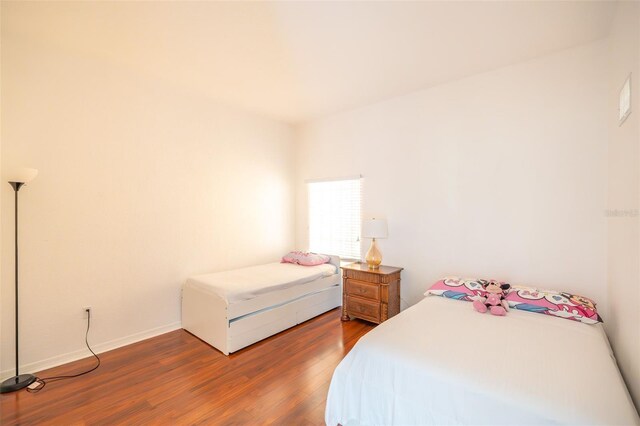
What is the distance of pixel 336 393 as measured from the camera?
166 cm

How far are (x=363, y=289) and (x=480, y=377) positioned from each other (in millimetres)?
1940

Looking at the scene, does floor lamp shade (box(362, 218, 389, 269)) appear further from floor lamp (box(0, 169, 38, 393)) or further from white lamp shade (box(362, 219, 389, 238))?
floor lamp (box(0, 169, 38, 393))

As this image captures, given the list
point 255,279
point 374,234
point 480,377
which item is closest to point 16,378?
point 255,279

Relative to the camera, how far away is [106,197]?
9.04ft

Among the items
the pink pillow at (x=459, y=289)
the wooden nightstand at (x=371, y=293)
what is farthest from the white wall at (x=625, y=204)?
the wooden nightstand at (x=371, y=293)

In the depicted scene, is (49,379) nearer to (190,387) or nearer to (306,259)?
(190,387)

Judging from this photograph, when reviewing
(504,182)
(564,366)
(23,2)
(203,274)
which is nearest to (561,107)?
(504,182)

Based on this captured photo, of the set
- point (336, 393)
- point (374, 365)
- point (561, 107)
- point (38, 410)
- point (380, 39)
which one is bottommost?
point (38, 410)

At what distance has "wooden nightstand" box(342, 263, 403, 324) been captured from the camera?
10.3 ft

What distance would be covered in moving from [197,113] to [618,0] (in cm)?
383

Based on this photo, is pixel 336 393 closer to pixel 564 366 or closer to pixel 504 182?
pixel 564 366

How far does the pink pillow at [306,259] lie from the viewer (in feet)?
12.7

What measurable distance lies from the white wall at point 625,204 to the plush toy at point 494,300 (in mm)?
642

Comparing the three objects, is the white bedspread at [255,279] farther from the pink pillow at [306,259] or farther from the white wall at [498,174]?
the white wall at [498,174]
